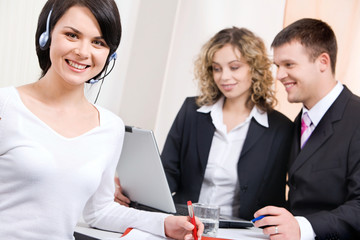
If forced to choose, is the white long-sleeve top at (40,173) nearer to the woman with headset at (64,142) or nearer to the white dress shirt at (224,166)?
the woman with headset at (64,142)

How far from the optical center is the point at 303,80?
1968 millimetres

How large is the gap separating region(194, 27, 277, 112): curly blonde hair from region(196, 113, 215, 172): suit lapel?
113 mm

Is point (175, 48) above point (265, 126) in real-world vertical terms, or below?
above

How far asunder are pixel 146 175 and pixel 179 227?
386 mm

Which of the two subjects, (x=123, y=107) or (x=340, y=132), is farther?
(x=123, y=107)

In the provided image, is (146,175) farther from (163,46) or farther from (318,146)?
(163,46)

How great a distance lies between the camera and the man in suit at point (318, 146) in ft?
4.86

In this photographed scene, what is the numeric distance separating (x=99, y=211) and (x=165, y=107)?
206 centimetres

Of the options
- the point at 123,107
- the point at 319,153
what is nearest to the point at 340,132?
the point at 319,153

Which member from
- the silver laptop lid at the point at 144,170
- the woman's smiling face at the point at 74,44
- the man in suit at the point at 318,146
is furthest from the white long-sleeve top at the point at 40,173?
the man in suit at the point at 318,146

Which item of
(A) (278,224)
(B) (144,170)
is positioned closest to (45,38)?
(B) (144,170)

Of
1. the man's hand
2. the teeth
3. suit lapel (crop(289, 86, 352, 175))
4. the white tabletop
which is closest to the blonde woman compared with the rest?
suit lapel (crop(289, 86, 352, 175))

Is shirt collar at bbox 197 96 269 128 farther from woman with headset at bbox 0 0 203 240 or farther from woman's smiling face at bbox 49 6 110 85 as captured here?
woman's smiling face at bbox 49 6 110 85

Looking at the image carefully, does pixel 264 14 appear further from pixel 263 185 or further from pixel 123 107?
pixel 263 185
